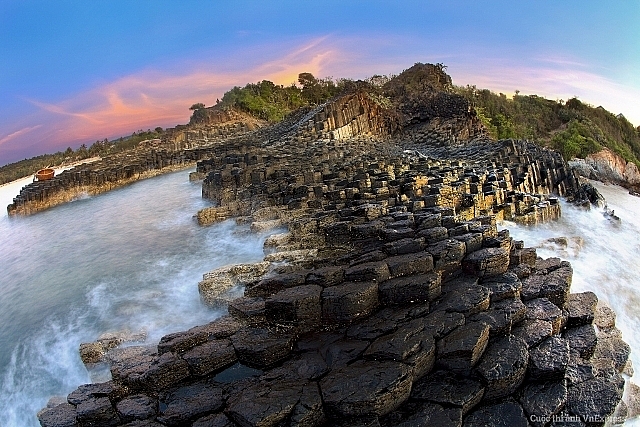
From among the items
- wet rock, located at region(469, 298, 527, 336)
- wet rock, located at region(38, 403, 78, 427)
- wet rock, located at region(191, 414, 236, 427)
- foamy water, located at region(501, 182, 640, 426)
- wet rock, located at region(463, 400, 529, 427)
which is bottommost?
foamy water, located at region(501, 182, 640, 426)

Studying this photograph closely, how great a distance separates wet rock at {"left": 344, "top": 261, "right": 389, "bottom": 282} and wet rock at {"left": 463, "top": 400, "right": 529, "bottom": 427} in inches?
84.1

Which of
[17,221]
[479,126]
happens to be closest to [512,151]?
[479,126]

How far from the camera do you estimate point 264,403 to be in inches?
183

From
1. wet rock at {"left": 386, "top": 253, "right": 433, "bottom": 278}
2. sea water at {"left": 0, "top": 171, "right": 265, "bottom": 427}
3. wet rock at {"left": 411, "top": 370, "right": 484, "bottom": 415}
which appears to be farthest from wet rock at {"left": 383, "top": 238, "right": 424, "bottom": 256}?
sea water at {"left": 0, "top": 171, "right": 265, "bottom": 427}

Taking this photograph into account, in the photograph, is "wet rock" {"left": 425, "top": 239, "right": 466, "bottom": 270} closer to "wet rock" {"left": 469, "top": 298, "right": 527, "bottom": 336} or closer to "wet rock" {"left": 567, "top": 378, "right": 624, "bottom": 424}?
"wet rock" {"left": 469, "top": 298, "right": 527, "bottom": 336}

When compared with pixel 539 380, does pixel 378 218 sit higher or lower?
higher

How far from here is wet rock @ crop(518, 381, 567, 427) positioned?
4695mm

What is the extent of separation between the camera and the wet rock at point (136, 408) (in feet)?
16.1

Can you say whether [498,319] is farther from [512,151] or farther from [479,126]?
[479,126]

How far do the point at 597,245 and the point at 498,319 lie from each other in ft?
28.4

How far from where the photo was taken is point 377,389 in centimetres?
462

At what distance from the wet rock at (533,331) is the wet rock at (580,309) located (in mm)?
755

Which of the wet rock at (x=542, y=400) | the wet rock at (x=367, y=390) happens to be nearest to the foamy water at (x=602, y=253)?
the wet rock at (x=542, y=400)

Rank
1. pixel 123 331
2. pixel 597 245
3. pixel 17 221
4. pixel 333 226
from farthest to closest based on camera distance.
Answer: pixel 17 221
pixel 597 245
pixel 333 226
pixel 123 331
